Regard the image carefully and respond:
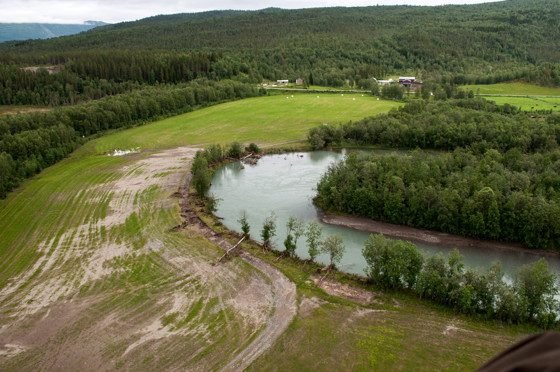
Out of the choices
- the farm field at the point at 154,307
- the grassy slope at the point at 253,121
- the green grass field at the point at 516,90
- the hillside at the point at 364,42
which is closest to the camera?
the farm field at the point at 154,307

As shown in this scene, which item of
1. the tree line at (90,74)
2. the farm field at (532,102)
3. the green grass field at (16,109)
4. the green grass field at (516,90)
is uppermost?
the tree line at (90,74)

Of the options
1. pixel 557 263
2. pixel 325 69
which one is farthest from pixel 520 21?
pixel 557 263

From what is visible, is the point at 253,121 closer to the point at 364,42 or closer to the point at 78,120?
the point at 78,120

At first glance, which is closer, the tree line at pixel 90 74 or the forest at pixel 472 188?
the forest at pixel 472 188

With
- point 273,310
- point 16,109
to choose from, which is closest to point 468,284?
point 273,310

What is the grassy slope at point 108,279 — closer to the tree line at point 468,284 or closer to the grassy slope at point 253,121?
the tree line at point 468,284

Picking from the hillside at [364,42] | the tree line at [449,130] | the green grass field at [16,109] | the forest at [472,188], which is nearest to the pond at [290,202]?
the forest at [472,188]
